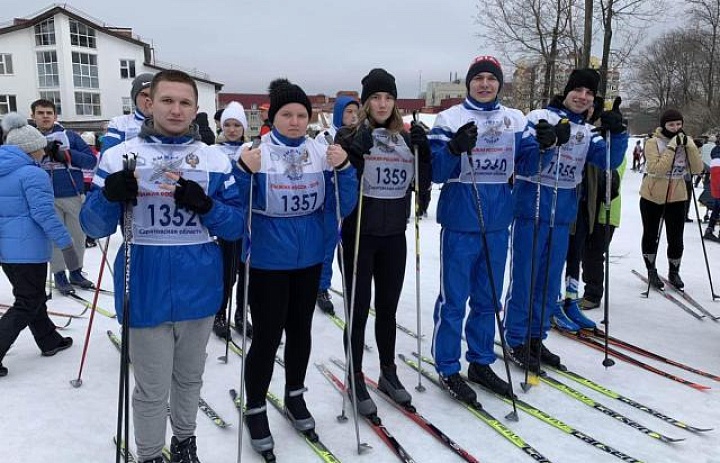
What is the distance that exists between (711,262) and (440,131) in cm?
676

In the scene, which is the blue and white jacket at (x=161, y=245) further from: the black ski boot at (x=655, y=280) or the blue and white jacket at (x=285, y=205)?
the black ski boot at (x=655, y=280)

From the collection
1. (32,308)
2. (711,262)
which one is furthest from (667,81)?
(32,308)

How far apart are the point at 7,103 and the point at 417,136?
46.3 meters

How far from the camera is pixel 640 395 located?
367cm

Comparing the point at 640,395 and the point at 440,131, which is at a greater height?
the point at 440,131

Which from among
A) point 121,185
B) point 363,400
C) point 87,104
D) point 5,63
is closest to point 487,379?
point 363,400

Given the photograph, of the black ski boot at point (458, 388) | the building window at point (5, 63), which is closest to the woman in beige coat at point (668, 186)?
the black ski boot at point (458, 388)

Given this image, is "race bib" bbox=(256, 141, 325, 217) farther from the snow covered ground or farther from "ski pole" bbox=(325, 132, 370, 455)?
the snow covered ground

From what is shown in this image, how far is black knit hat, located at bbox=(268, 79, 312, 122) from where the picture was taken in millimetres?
2855

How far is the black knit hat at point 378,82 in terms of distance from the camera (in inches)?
127

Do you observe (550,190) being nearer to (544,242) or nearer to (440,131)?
(544,242)

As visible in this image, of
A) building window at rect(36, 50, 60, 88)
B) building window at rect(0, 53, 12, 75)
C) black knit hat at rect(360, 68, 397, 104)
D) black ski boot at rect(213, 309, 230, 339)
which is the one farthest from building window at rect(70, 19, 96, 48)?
black knit hat at rect(360, 68, 397, 104)

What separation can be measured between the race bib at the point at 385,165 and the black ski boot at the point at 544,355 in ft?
5.89

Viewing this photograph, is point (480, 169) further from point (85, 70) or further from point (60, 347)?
point (85, 70)
